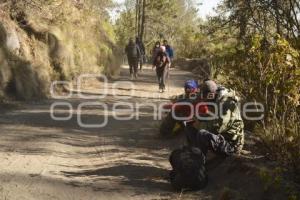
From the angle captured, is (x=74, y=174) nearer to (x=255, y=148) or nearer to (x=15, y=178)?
(x=15, y=178)

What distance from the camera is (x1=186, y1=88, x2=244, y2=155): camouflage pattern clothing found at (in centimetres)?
786

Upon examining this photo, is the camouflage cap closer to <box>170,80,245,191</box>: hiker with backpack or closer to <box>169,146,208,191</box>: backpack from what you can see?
<box>170,80,245,191</box>: hiker with backpack

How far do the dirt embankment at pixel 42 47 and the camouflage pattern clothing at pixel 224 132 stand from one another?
842 cm

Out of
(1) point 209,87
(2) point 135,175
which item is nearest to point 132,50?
(1) point 209,87

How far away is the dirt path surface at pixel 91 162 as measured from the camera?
7.27m

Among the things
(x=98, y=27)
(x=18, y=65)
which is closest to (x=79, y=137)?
(x=18, y=65)

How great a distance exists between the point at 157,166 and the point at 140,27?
1712 inches

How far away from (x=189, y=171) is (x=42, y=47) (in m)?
12.6

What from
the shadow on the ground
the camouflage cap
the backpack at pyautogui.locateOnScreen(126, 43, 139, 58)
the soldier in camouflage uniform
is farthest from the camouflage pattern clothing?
the backpack at pyautogui.locateOnScreen(126, 43, 139, 58)

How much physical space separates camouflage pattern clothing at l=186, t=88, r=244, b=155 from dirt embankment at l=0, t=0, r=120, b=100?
8.42 meters

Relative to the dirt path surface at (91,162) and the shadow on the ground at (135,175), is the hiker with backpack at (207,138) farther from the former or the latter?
the shadow on the ground at (135,175)

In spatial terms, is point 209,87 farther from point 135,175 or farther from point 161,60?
point 161,60

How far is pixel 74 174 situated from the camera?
8.18m

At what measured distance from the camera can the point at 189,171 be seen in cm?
730
